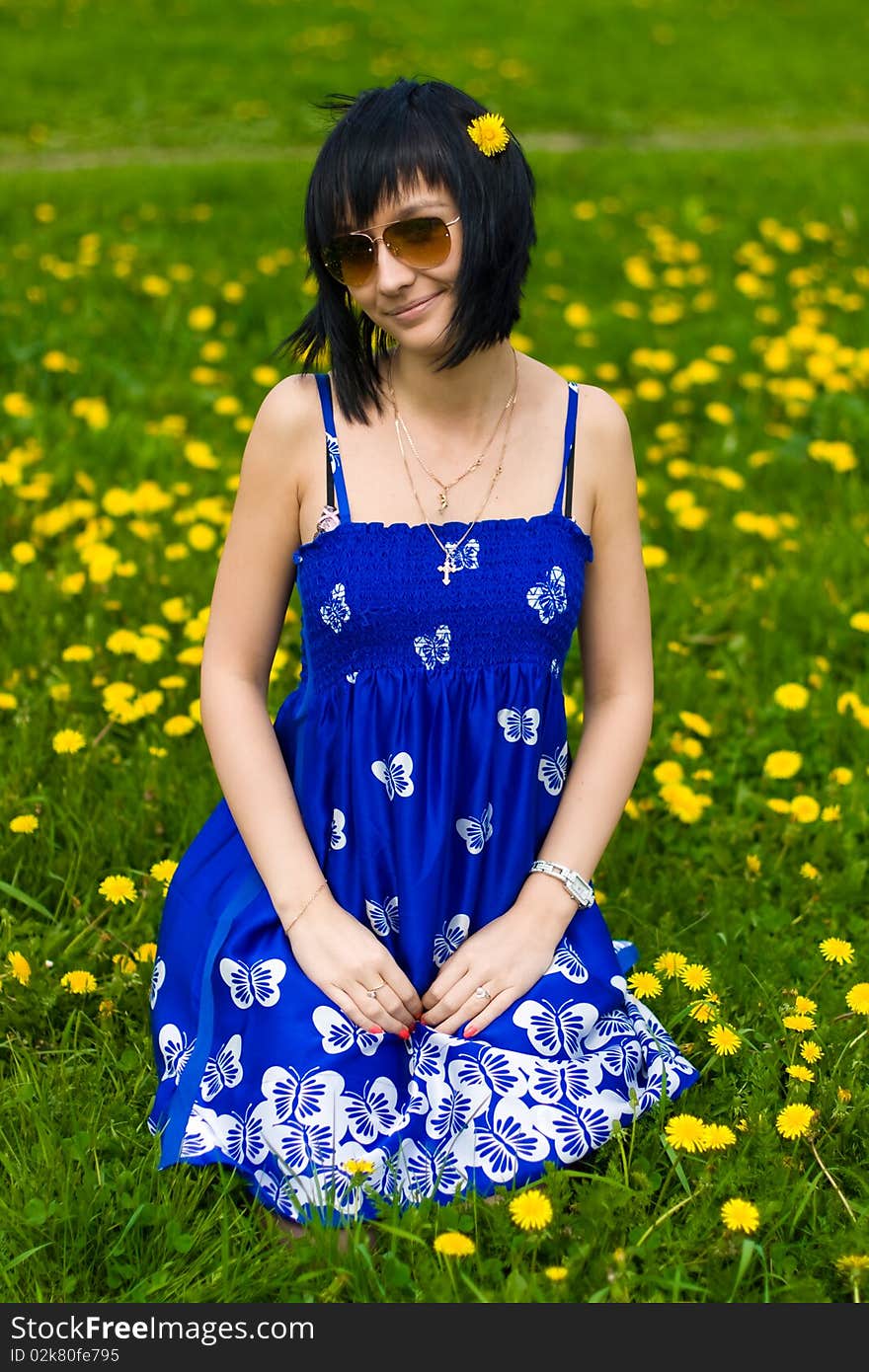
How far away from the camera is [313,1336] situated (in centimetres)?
179

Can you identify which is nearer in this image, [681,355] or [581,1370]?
[581,1370]

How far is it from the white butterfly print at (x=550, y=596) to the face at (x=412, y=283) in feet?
1.19

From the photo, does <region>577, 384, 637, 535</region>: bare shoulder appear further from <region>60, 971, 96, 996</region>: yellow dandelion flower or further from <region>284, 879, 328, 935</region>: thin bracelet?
<region>60, 971, 96, 996</region>: yellow dandelion flower

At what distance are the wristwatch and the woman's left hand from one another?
69 mm

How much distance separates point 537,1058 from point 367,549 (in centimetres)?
74

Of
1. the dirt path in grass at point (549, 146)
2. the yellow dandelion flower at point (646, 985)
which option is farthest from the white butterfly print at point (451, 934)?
the dirt path in grass at point (549, 146)

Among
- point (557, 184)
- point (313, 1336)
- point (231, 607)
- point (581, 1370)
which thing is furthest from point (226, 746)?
point (557, 184)

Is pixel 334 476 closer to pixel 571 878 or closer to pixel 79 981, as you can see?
pixel 571 878

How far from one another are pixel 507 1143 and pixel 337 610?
76cm

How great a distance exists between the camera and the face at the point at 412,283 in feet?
6.10

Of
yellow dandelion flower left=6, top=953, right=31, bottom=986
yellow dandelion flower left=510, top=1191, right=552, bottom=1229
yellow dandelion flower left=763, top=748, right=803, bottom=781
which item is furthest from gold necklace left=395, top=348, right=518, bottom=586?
yellow dandelion flower left=763, top=748, right=803, bottom=781

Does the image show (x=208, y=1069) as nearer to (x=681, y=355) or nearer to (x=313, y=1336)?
(x=313, y=1336)

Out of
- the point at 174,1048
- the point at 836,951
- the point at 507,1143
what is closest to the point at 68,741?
the point at 174,1048

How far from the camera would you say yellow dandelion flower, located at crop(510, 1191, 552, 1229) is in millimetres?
1807
